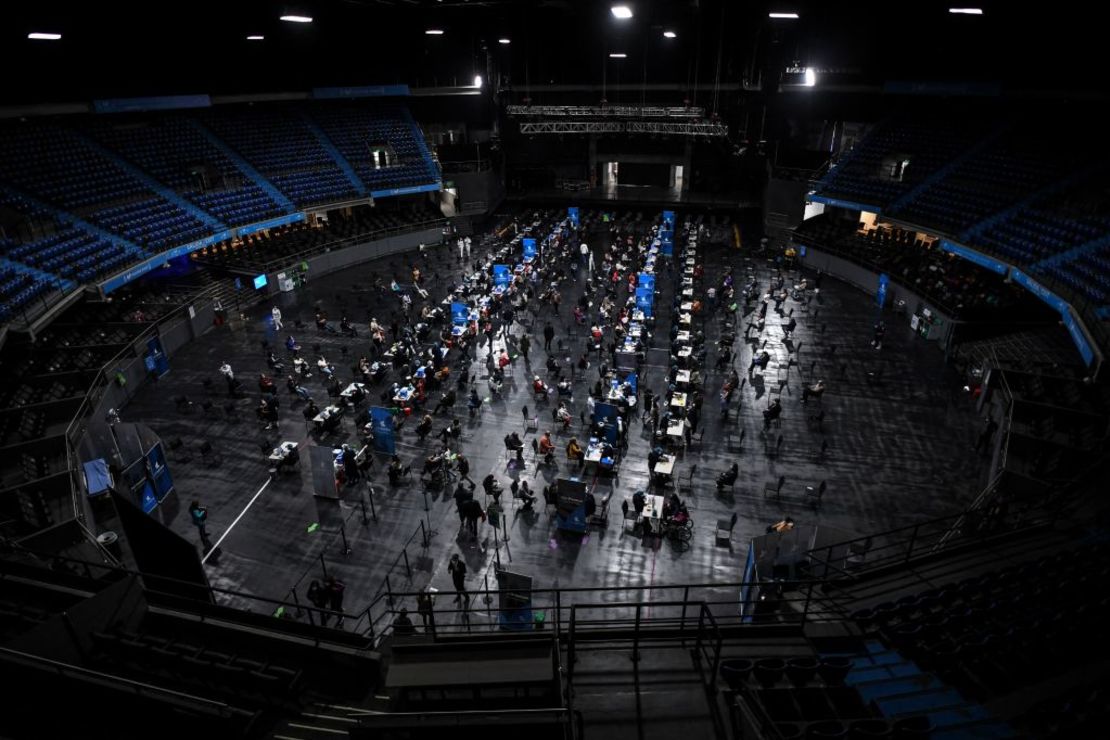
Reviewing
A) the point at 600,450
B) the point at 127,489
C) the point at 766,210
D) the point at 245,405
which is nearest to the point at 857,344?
the point at 600,450

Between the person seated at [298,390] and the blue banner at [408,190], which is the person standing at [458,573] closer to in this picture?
the person seated at [298,390]

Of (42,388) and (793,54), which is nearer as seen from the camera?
(42,388)

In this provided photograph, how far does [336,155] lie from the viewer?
45906mm

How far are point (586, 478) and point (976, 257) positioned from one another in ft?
76.5

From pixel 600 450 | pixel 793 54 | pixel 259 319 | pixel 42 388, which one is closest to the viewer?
pixel 600 450

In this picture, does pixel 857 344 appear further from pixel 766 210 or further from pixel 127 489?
pixel 127 489

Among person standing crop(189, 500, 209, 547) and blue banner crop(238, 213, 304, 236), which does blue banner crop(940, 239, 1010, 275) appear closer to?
person standing crop(189, 500, 209, 547)

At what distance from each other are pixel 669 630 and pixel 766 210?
44691mm

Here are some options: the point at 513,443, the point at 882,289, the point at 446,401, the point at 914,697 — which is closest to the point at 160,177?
the point at 446,401

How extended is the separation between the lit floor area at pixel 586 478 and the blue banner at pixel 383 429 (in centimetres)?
69

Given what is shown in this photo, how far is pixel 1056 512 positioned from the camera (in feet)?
43.2

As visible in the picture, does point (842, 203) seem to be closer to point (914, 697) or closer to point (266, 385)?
point (266, 385)

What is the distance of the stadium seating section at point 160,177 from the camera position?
27.2 meters

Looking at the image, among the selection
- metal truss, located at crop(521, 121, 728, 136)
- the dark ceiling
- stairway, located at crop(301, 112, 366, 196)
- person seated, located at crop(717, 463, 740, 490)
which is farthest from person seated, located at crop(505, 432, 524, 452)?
metal truss, located at crop(521, 121, 728, 136)
